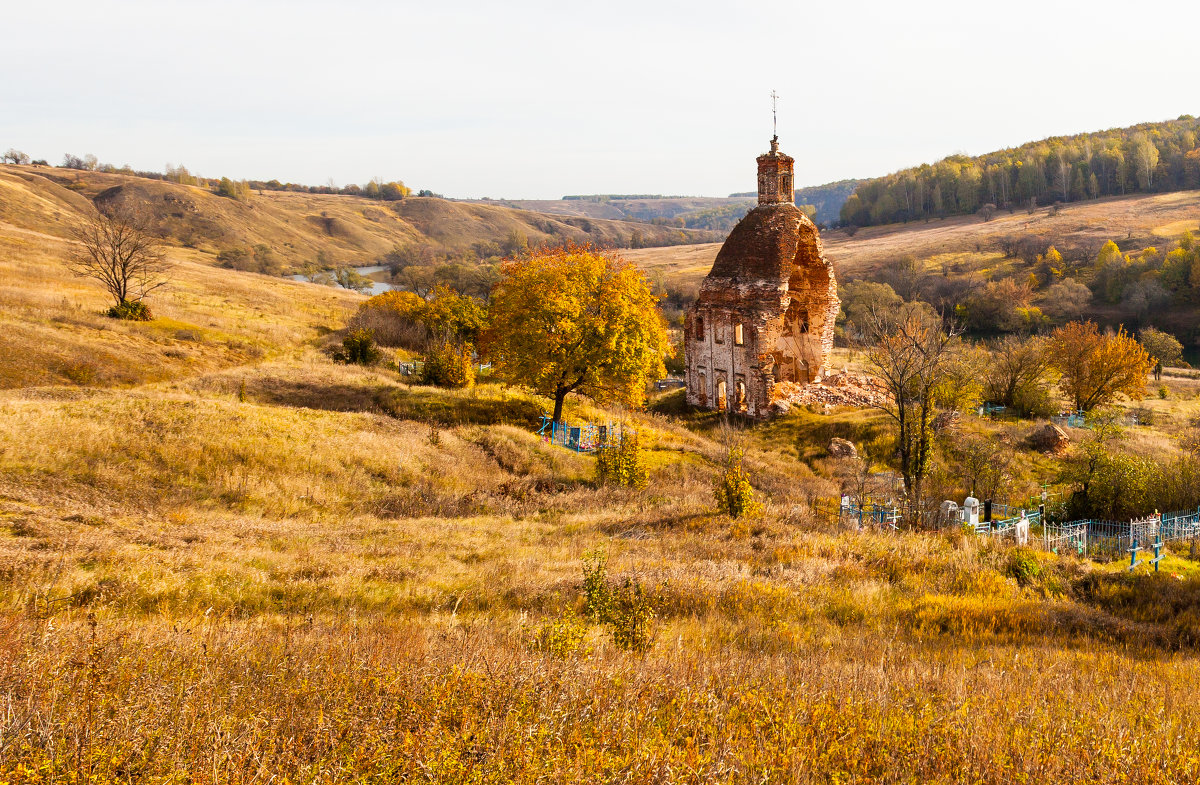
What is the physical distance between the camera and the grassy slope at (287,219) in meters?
93.2

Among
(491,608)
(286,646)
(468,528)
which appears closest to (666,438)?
(468,528)

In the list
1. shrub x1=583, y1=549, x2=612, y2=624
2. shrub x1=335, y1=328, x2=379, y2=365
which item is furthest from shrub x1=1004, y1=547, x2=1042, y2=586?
shrub x1=335, y1=328, x2=379, y2=365

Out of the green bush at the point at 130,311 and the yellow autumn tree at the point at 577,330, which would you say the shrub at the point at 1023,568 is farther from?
the green bush at the point at 130,311

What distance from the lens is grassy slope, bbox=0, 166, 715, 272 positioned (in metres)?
93.2

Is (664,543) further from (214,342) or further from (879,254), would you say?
(879,254)

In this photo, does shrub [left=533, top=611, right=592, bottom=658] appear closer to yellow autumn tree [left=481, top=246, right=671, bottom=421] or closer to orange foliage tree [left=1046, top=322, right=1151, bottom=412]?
yellow autumn tree [left=481, top=246, right=671, bottom=421]

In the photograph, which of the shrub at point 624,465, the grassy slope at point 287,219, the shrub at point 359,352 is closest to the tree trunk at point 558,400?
the shrub at point 624,465

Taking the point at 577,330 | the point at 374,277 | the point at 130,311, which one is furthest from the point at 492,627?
the point at 374,277

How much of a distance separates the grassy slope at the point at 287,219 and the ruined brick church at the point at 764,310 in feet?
86.4

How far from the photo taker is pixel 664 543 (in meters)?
12.0

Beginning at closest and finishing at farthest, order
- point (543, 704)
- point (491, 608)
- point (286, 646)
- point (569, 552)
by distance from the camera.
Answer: point (543, 704), point (286, 646), point (491, 608), point (569, 552)

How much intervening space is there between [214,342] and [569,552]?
28.7 m

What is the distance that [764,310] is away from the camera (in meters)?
28.9

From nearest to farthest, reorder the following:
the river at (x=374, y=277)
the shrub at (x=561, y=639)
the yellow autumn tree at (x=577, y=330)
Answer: the shrub at (x=561, y=639)
the yellow autumn tree at (x=577, y=330)
the river at (x=374, y=277)
